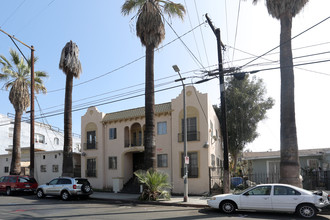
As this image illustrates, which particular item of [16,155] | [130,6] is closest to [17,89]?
[16,155]

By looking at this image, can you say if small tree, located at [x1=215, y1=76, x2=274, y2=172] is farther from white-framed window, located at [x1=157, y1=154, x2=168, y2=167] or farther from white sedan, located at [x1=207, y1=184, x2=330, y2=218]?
white sedan, located at [x1=207, y1=184, x2=330, y2=218]

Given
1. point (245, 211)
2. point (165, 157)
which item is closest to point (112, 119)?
point (165, 157)

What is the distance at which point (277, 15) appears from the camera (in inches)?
604

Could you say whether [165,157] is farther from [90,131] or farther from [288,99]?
[288,99]

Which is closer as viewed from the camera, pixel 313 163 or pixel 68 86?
pixel 68 86

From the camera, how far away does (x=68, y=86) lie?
2417cm

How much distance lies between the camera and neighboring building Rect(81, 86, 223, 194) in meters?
21.4

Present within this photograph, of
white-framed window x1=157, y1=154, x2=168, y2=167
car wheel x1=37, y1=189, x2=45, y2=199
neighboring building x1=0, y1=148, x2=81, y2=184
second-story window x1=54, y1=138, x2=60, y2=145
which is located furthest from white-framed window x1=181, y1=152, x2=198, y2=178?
second-story window x1=54, y1=138, x2=60, y2=145

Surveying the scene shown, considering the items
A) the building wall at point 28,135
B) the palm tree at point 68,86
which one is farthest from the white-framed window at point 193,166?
the building wall at point 28,135

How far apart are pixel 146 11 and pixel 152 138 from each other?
7966 mm

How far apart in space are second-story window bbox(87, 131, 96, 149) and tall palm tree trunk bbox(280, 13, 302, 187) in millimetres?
17238

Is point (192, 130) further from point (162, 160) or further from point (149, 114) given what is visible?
point (149, 114)

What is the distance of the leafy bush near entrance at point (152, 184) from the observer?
1711 cm

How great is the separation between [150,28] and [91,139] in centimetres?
1291
